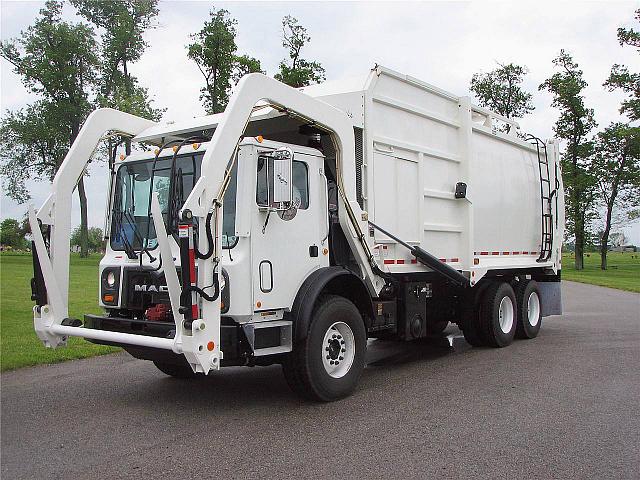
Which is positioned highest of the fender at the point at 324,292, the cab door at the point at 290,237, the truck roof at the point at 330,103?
the truck roof at the point at 330,103

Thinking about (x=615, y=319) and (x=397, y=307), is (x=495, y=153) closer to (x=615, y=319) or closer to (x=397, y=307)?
(x=397, y=307)

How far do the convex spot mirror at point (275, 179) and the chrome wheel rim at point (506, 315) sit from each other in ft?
18.3

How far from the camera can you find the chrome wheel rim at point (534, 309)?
35.9 ft

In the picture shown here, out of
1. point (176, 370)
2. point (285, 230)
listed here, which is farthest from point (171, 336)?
point (176, 370)

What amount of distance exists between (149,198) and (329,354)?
2.55m

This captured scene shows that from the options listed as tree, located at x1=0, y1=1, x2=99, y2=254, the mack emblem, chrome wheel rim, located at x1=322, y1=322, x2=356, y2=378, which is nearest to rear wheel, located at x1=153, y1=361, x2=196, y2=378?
the mack emblem

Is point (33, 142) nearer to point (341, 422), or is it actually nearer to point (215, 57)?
point (215, 57)

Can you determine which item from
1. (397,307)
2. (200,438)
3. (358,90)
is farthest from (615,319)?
(200,438)

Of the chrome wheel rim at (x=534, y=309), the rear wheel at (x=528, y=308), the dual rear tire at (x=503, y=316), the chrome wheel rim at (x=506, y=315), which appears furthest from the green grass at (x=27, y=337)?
the chrome wheel rim at (x=534, y=309)

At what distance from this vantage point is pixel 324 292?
650 centimetres

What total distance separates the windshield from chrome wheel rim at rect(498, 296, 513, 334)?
19.2 feet

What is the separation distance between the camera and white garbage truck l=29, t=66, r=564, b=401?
542cm

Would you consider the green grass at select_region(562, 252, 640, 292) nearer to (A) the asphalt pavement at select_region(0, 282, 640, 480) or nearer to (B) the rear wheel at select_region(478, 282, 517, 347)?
(B) the rear wheel at select_region(478, 282, 517, 347)

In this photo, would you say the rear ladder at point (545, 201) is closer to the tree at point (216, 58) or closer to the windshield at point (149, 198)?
the windshield at point (149, 198)
